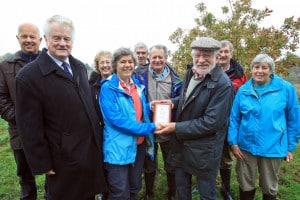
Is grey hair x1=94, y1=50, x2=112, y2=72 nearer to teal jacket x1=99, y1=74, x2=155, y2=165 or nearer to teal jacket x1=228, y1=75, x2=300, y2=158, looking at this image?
teal jacket x1=99, y1=74, x2=155, y2=165

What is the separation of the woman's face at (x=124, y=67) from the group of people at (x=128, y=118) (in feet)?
0.04

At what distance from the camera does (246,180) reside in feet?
13.4

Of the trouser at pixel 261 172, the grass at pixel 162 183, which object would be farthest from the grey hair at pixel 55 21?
the grass at pixel 162 183

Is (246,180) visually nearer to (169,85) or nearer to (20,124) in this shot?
(169,85)

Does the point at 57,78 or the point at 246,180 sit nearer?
the point at 57,78

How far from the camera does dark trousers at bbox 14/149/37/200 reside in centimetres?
407

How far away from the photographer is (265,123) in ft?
12.2

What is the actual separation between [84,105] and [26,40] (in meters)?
1.59

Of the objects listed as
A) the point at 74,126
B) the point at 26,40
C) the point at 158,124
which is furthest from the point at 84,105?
the point at 26,40

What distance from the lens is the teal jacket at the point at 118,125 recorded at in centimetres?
344

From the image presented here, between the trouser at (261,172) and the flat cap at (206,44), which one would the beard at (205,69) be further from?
the trouser at (261,172)

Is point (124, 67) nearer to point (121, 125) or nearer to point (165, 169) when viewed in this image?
point (121, 125)

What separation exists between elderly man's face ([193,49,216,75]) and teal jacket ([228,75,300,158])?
0.77 meters

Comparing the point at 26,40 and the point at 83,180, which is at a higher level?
the point at 26,40
